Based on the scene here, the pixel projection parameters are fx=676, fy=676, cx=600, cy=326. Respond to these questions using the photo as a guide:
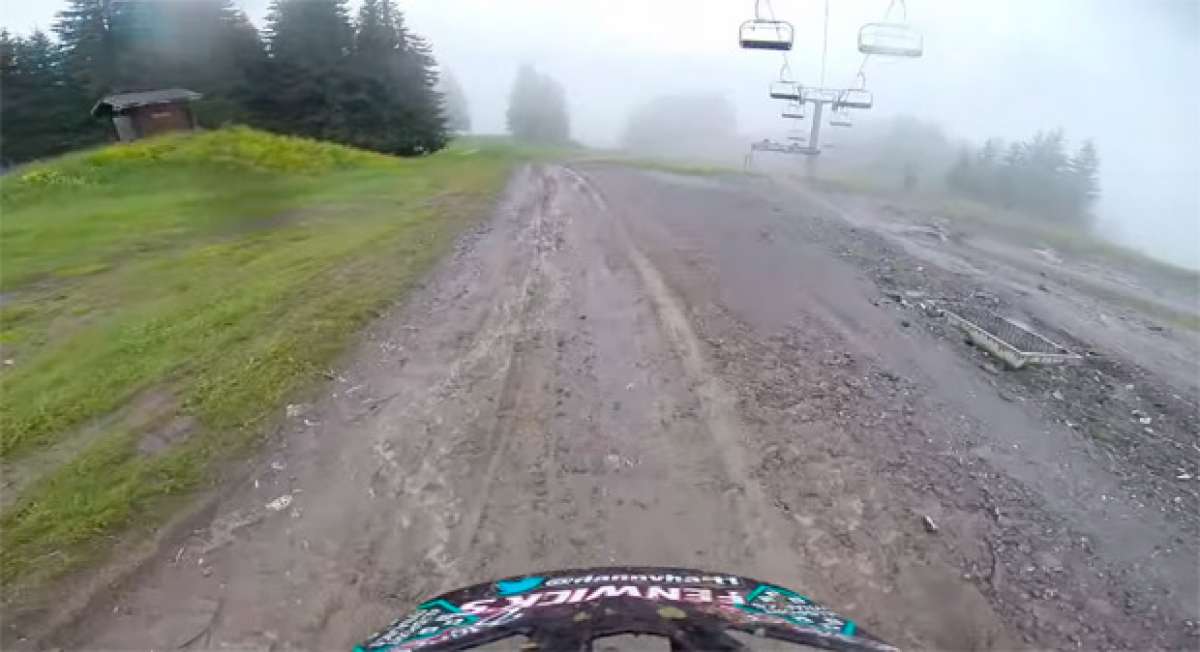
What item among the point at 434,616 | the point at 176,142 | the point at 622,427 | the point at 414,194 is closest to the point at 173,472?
the point at 434,616

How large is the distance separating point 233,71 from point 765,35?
2454cm

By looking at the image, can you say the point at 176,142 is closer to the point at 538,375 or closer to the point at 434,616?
the point at 538,375

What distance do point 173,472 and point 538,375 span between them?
123 inches

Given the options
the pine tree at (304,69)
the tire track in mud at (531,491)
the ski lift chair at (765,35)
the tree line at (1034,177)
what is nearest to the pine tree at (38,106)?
the pine tree at (304,69)

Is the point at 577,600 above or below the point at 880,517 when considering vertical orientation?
above

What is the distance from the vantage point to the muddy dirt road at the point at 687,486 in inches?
157

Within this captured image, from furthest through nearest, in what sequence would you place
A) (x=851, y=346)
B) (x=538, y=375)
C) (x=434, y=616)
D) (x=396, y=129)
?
(x=396, y=129) < (x=851, y=346) < (x=538, y=375) < (x=434, y=616)

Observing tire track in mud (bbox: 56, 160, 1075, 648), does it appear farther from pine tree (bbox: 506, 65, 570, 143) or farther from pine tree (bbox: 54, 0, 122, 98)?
pine tree (bbox: 506, 65, 570, 143)

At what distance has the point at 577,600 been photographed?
115 inches

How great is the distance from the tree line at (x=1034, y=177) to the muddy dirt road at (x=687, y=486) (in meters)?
35.6

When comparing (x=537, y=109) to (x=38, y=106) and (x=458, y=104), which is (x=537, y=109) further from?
(x=38, y=106)

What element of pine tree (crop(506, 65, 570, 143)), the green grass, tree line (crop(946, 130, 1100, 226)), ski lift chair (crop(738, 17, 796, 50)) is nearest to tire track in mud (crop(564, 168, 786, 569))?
the green grass

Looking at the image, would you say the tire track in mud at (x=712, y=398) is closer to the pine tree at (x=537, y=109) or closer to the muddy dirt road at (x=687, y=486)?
the muddy dirt road at (x=687, y=486)

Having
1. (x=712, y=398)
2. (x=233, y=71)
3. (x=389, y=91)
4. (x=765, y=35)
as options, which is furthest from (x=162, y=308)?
(x=389, y=91)
